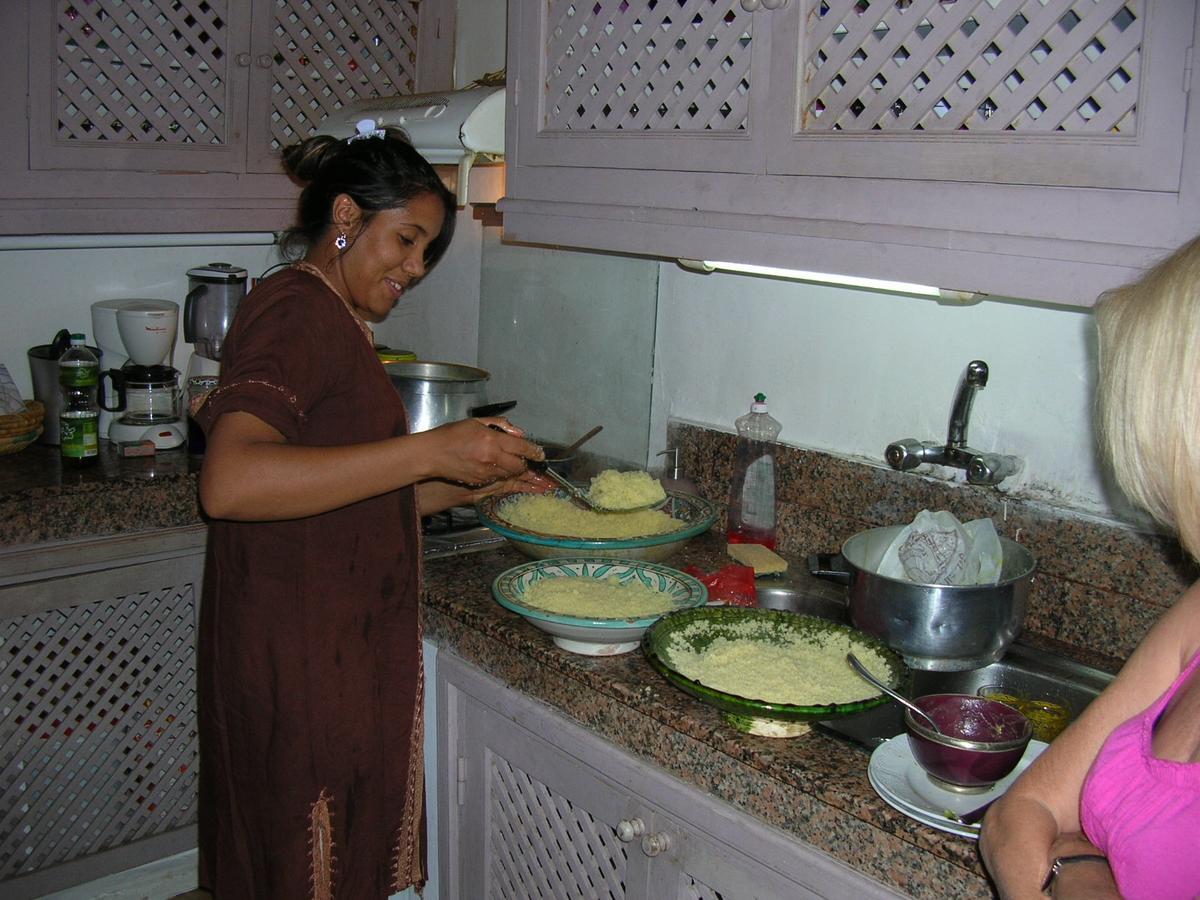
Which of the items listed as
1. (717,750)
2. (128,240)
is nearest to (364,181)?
(717,750)

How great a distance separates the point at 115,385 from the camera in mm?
2525

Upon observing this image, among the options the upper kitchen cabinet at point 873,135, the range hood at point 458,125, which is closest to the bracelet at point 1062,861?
the upper kitchen cabinet at point 873,135

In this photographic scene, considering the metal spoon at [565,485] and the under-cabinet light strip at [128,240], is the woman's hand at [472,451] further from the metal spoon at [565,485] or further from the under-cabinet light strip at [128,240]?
the under-cabinet light strip at [128,240]

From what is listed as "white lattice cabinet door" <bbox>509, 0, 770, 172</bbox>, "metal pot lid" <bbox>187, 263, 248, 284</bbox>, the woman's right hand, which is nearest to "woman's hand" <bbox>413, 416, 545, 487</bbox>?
the woman's right hand

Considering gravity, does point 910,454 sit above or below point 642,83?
below

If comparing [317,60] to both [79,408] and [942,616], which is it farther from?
[942,616]

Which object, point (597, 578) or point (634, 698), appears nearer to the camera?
point (634, 698)

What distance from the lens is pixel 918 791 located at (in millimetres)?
1237

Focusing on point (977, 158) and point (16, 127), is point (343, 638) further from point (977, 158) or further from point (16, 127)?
point (16, 127)

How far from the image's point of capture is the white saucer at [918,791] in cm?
118

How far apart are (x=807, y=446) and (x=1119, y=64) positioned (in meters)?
0.96

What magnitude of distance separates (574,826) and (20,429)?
1.50 metres

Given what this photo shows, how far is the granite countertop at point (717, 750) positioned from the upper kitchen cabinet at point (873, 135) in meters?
0.60

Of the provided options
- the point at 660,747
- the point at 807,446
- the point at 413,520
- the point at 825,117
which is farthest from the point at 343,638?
the point at 825,117
